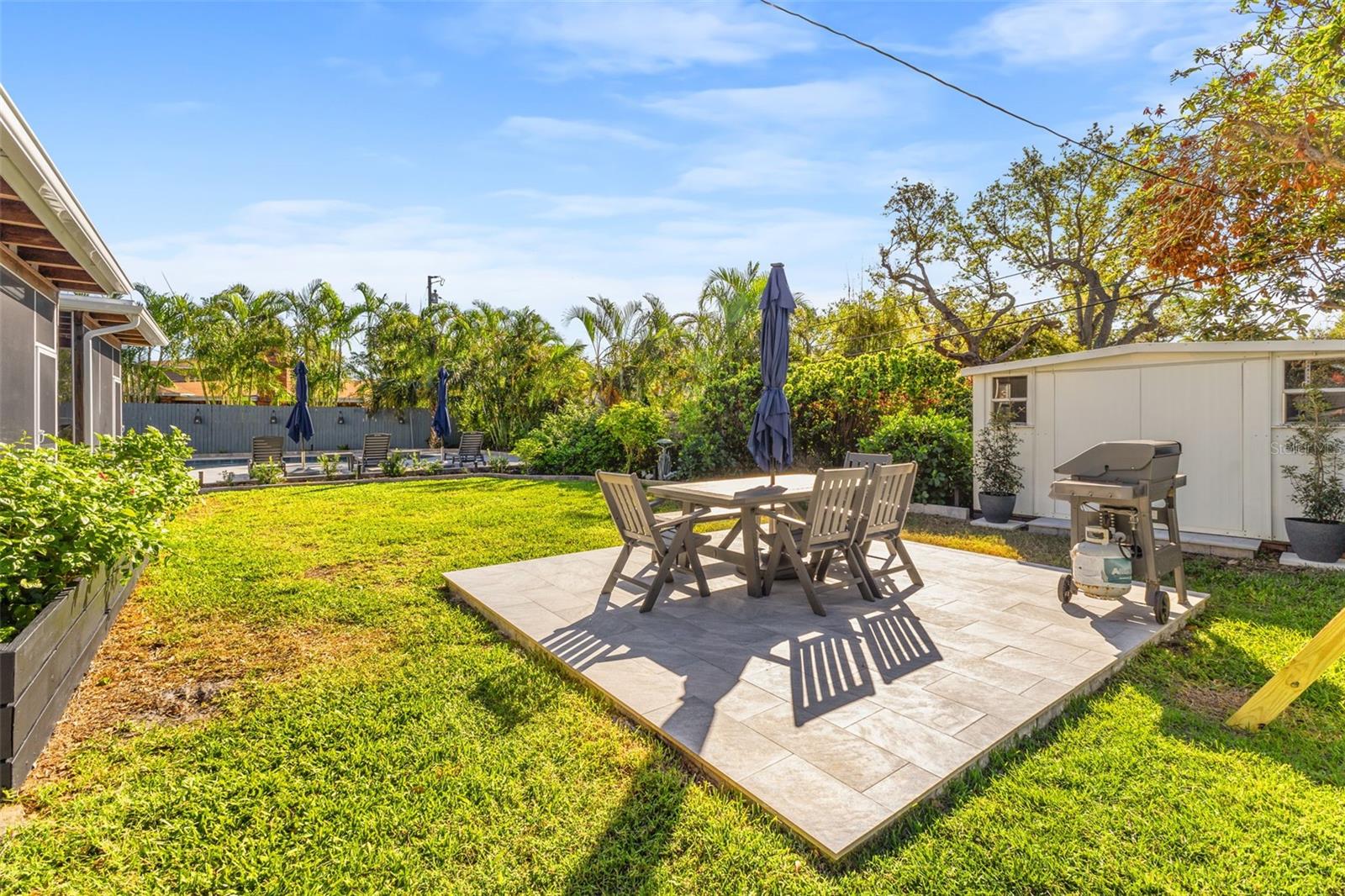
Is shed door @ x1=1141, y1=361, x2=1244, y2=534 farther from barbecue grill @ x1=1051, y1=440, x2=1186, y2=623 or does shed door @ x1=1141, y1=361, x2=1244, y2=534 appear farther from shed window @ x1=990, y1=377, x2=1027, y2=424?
barbecue grill @ x1=1051, y1=440, x2=1186, y2=623

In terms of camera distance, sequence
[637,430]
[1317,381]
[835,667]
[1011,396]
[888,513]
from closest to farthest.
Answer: [835,667] → [888,513] → [1317,381] → [1011,396] → [637,430]

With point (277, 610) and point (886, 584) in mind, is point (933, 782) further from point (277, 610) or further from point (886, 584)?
point (277, 610)

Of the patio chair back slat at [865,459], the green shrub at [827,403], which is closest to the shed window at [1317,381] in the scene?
the patio chair back slat at [865,459]

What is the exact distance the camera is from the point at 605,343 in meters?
18.6

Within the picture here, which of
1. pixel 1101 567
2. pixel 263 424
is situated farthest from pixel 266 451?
pixel 1101 567

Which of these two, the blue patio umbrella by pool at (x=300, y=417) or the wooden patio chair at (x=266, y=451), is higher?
the blue patio umbrella by pool at (x=300, y=417)

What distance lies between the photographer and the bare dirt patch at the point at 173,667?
2881mm

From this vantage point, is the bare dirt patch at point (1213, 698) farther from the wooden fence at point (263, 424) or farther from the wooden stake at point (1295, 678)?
the wooden fence at point (263, 424)

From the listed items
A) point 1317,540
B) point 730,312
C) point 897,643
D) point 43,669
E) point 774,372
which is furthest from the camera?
point 730,312

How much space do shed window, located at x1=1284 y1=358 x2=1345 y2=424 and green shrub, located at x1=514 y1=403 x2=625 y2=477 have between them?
32.7 ft

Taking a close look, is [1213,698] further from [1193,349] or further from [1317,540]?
[1193,349]

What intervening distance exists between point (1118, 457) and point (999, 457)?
168 inches

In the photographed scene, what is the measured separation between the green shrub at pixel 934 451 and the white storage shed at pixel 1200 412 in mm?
956

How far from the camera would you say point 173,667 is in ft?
11.5
